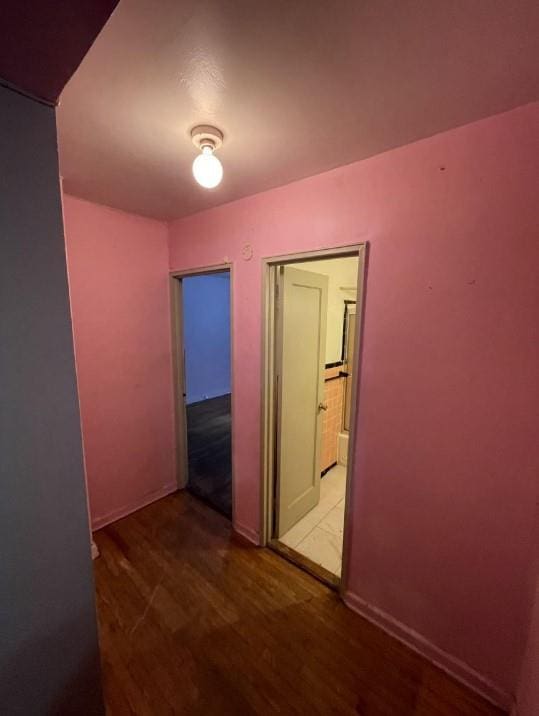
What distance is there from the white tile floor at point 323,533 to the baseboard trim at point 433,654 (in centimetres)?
27

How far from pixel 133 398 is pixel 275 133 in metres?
2.09

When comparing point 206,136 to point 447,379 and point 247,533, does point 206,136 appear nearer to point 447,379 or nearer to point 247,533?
point 447,379

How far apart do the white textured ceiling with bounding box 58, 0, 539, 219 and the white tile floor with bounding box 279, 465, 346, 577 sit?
96.6 inches

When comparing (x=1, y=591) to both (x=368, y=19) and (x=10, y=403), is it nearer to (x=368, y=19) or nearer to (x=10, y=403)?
(x=10, y=403)

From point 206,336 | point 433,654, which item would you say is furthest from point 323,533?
point 206,336

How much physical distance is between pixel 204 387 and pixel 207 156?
482 centimetres

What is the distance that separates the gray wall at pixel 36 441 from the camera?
0.63 metres

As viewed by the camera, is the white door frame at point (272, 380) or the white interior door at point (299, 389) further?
the white interior door at point (299, 389)

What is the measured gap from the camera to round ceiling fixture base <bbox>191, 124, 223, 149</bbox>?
122 centimetres

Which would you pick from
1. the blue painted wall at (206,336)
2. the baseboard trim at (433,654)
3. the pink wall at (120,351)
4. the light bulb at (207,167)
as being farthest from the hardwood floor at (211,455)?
the light bulb at (207,167)

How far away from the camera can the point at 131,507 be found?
8.18ft

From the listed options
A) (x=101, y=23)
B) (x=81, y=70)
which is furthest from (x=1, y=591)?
(x=81, y=70)

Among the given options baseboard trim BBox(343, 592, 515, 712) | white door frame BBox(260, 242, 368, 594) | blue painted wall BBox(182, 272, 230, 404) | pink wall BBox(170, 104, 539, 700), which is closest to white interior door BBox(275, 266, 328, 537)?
white door frame BBox(260, 242, 368, 594)

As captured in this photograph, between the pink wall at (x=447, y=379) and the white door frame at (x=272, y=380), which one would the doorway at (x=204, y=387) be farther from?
the pink wall at (x=447, y=379)
